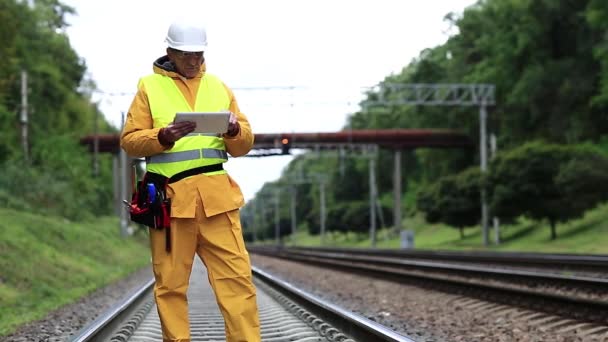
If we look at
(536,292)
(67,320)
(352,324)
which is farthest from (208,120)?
(536,292)

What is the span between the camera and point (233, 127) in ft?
18.6

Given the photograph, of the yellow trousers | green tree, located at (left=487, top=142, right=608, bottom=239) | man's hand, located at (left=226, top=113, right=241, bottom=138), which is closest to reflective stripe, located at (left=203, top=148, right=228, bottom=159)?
man's hand, located at (left=226, top=113, right=241, bottom=138)

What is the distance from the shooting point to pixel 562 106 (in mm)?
65375

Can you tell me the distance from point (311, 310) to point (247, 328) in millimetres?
5819

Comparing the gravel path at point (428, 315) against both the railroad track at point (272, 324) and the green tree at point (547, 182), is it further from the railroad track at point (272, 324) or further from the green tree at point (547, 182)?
the green tree at point (547, 182)

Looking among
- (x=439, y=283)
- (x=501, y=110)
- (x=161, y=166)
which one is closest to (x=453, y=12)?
(x=501, y=110)

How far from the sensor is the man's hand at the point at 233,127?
5.67 m

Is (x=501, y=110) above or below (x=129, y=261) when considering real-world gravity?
above

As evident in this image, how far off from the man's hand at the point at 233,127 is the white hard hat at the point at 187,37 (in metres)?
0.43

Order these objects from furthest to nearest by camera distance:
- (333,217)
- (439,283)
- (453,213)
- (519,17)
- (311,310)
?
(333,217) < (519,17) < (453,213) < (439,283) < (311,310)

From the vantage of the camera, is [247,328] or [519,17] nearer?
[247,328]

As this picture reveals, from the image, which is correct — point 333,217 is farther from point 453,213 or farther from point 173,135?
point 173,135

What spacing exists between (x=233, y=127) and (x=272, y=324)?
519cm

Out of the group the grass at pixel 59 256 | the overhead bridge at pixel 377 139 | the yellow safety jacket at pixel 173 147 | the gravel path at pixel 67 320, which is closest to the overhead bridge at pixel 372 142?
the overhead bridge at pixel 377 139
